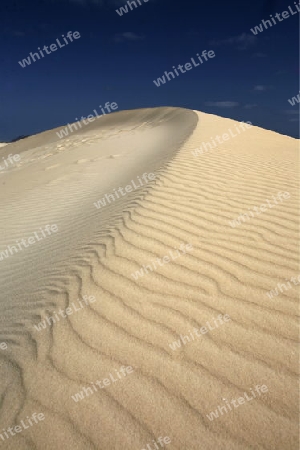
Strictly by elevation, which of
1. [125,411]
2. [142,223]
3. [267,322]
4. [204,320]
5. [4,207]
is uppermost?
[4,207]

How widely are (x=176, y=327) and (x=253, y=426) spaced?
70cm

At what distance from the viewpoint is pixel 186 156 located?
6.06 meters

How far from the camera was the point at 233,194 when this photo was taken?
14.2ft

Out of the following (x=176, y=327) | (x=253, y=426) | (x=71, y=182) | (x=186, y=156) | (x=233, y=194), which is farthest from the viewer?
(x=71, y=182)

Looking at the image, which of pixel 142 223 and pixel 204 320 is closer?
pixel 204 320

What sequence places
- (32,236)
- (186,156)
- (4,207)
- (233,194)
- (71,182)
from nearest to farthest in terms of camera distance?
(233,194) → (32,236) → (186,156) → (4,207) → (71,182)

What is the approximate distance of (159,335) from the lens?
2.12 m

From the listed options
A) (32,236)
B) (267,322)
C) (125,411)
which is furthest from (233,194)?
(125,411)

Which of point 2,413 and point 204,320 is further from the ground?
point 2,413

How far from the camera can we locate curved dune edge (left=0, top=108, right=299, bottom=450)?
5.47 feet

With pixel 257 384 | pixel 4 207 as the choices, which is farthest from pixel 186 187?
pixel 4 207

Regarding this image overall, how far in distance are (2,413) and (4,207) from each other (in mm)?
5549

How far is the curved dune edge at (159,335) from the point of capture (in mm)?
1666

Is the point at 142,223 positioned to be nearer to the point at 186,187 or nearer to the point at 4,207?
the point at 186,187
